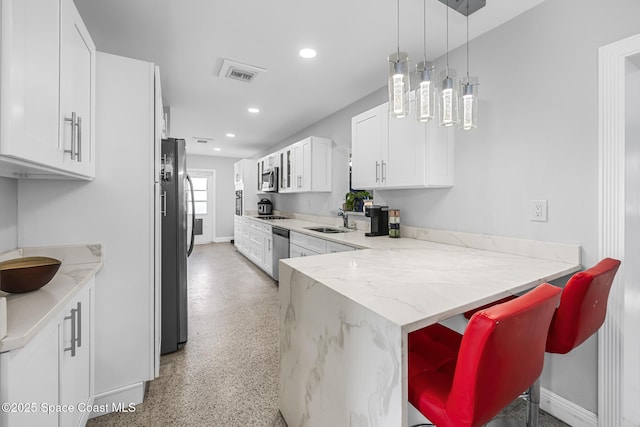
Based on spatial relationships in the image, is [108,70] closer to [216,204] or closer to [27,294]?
[27,294]

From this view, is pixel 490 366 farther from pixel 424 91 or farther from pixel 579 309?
pixel 424 91

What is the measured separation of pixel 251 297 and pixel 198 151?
5.15 m

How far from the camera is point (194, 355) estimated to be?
2.40m

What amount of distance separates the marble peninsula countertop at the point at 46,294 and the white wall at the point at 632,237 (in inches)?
101

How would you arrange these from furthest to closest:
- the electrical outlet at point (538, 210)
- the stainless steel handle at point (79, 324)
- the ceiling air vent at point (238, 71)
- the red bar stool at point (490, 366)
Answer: the ceiling air vent at point (238, 71) < the electrical outlet at point (538, 210) < the stainless steel handle at point (79, 324) < the red bar stool at point (490, 366)

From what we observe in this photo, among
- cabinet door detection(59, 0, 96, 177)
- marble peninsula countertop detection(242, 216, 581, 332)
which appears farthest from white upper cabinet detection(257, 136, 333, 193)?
cabinet door detection(59, 0, 96, 177)

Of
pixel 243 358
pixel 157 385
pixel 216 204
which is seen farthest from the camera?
pixel 216 204

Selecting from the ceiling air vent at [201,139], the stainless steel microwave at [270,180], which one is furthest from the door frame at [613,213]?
the ceiling air vent at [201,139]

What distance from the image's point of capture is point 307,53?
2.58 meters

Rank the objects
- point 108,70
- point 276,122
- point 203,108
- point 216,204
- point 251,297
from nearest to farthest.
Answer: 1. point 108,70
2. point 251,297
3. point 203,108
4. point 276,122
5. point 216,204

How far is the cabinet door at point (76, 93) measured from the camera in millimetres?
1244

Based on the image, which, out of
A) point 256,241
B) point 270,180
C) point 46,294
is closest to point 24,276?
point 46,294

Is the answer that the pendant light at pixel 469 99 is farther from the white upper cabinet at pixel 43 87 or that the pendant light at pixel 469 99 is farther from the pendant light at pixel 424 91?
the white upper cabinet at pixel 43 87

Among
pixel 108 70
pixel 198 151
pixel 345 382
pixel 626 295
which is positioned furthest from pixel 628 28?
pixel 198 151
